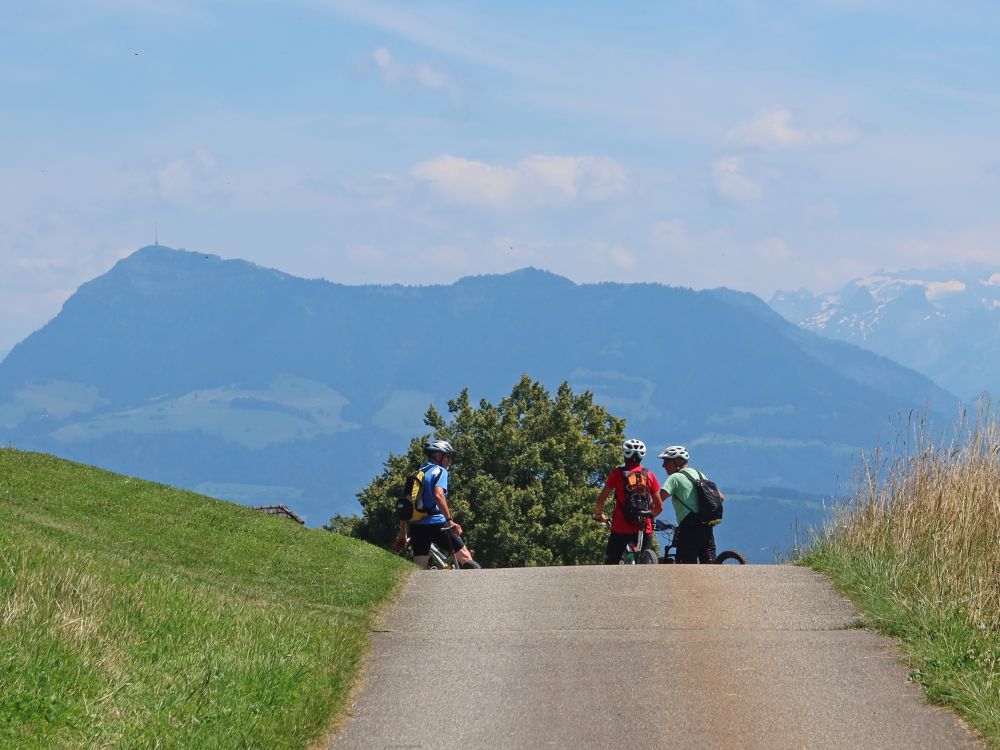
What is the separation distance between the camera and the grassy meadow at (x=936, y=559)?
8.16m

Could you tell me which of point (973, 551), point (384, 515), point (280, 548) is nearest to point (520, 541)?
point (384, 515)

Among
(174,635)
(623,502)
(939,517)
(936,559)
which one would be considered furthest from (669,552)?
(174,635)

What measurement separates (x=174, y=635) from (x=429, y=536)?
647 cm

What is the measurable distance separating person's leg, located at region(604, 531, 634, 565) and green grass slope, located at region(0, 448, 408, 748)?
2205mm

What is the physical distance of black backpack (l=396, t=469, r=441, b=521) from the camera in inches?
590

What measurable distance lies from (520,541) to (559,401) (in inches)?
336

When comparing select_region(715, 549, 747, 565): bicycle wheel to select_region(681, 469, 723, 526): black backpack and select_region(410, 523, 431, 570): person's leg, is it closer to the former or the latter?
select_region(681, 469, 723, 526): black backpack

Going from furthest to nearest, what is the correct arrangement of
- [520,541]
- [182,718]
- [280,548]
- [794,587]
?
[520,541] < [280,548] < [794,587] < [182,718]

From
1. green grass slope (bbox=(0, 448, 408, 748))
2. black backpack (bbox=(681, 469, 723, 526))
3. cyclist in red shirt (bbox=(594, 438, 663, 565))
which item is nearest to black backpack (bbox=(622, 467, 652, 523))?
cyclist in red shirt (bbox=(594, 438, 663, 565))

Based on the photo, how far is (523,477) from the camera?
2427 inches

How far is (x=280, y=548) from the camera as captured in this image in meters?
15.1

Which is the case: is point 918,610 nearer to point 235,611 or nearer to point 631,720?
point 631,720

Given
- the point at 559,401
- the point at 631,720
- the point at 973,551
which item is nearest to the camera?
the point at 631,720

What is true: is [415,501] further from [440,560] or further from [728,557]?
[728,557]
